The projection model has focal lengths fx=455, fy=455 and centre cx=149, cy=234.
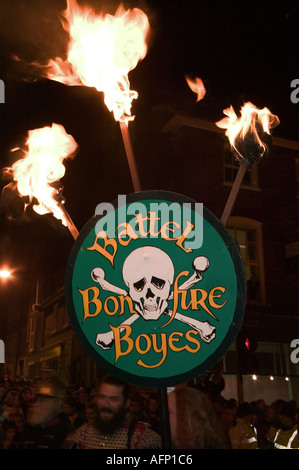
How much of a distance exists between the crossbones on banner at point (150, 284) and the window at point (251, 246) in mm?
11486

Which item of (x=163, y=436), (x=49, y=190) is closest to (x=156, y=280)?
(x=163, y=436)

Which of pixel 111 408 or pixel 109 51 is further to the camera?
pixel 109 51

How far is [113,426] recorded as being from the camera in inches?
115

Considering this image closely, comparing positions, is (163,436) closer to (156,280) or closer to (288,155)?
(156,280)

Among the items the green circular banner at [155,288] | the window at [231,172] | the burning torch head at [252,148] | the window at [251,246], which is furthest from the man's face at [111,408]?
the window at [231,172]

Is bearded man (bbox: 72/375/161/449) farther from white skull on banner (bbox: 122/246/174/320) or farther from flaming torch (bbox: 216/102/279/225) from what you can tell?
flaming torch (bbox: 216/102/279/225)

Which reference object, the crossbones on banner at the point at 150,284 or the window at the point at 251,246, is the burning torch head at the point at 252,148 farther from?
the window at the point at 251,246

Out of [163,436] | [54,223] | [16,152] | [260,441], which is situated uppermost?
[16,152]

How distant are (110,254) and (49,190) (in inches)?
34.9

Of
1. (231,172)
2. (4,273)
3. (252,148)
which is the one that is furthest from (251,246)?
(4,273)

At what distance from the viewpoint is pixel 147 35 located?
3.28 m

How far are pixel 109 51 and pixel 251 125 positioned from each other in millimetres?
1077

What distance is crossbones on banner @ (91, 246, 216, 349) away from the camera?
7.64 feet

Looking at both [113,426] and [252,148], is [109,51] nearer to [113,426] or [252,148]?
[252,148]
